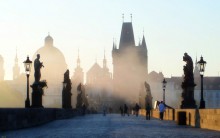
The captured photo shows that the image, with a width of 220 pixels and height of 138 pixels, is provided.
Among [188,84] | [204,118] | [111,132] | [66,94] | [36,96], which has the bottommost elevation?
[111,132]

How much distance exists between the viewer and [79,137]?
1772cm

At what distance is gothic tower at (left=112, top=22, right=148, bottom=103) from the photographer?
169500mm

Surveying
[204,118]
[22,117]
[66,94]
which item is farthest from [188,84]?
[66,94]

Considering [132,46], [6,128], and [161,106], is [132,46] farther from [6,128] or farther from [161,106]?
[6,128]

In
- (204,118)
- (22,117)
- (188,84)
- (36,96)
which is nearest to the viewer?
(204,118)

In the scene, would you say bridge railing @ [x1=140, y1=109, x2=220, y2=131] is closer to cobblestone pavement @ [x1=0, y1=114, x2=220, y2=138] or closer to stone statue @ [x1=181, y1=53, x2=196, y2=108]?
cobblestone pavement @ [x1=0, y1=114, x2=220, y2=138]

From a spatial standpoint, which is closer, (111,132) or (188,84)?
(111,132)

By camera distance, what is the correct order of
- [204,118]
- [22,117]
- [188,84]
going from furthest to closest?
→ [188,84] < [22,117] < [204,118]

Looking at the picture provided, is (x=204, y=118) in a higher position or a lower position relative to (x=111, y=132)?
higher

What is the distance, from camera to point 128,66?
17075cm

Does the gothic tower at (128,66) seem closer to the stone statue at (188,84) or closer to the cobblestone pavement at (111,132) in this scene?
the stone statue at (188,84)

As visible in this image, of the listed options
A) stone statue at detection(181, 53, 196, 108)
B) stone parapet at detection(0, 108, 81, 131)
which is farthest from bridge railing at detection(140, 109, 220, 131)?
stone statue at detection(181, 53, 196, 108)

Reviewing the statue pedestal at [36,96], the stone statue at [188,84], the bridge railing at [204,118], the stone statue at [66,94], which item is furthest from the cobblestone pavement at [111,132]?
the stone statue at [66,94]

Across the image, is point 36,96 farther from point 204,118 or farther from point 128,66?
point 128,66
